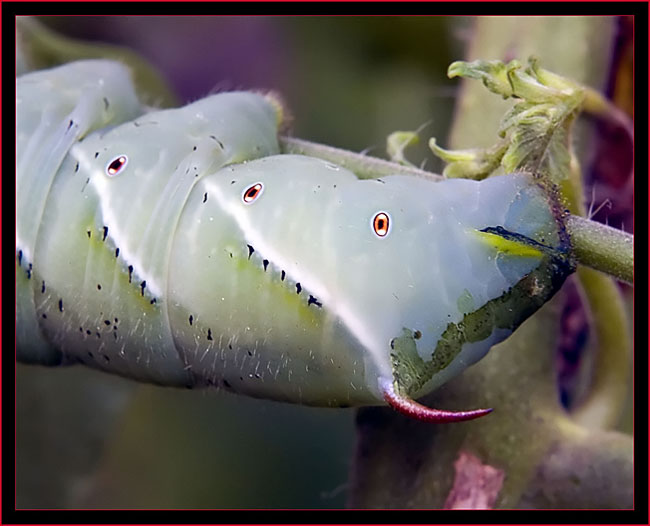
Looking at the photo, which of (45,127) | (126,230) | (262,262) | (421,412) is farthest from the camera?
(45,127)

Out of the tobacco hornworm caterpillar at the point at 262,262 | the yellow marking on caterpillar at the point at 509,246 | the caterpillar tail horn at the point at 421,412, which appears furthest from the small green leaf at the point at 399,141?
the caterpillar tail horn at the point at 421,412

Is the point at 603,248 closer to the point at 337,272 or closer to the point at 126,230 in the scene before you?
the point at 337,272

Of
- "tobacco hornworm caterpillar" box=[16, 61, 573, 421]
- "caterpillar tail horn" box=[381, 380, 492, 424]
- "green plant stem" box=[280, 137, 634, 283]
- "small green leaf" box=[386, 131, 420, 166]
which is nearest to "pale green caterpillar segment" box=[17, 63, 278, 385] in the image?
"tobacco hornworm caterpillar" box=[16, 61, 573, 421]

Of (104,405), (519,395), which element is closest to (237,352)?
(519,395)

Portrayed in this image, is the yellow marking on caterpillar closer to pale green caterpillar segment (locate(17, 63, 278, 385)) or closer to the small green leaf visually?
the small green leaf

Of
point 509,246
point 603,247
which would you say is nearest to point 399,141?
point 509,246

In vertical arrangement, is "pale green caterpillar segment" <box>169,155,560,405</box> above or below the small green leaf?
below

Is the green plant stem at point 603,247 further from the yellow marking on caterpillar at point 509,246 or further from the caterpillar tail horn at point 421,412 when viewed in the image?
the caterpillar tail horn at point 421,412

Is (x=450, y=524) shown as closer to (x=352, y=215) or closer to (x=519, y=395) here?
(x=519, y=395)
